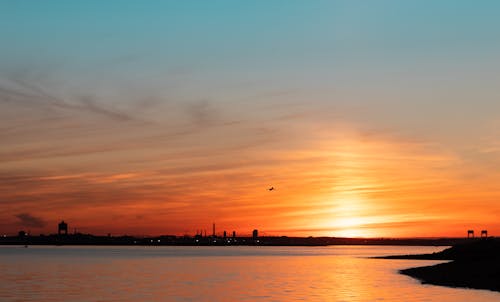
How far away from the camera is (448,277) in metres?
97.8

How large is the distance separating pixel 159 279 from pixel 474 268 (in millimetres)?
44036

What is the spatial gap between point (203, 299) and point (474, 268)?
42.5 m

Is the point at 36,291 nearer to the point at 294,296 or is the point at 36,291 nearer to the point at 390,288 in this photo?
the point at 294,296

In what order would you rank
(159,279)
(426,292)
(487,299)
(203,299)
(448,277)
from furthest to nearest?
1. (159,279)
2. (448,277)
3. (426,292)
4. (203,299)
5. (487,299)

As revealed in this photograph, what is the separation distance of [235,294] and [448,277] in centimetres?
3097

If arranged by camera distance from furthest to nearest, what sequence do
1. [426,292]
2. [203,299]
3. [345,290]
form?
[345,290] < [426,292] < [203,299]

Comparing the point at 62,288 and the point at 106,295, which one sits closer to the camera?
the point at 106,295

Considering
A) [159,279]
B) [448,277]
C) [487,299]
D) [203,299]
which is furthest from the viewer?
[159,279]

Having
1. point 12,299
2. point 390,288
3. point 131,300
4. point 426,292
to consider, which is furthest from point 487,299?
point 12,299

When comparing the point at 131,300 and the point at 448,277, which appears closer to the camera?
the point at 131,300

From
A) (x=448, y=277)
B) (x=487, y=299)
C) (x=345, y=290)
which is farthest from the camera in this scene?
(x=448, y=277)

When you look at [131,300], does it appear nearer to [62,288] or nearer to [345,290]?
[62,288]

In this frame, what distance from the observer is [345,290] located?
89.1 meters

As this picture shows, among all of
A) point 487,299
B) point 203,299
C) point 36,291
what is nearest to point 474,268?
point 487,299
